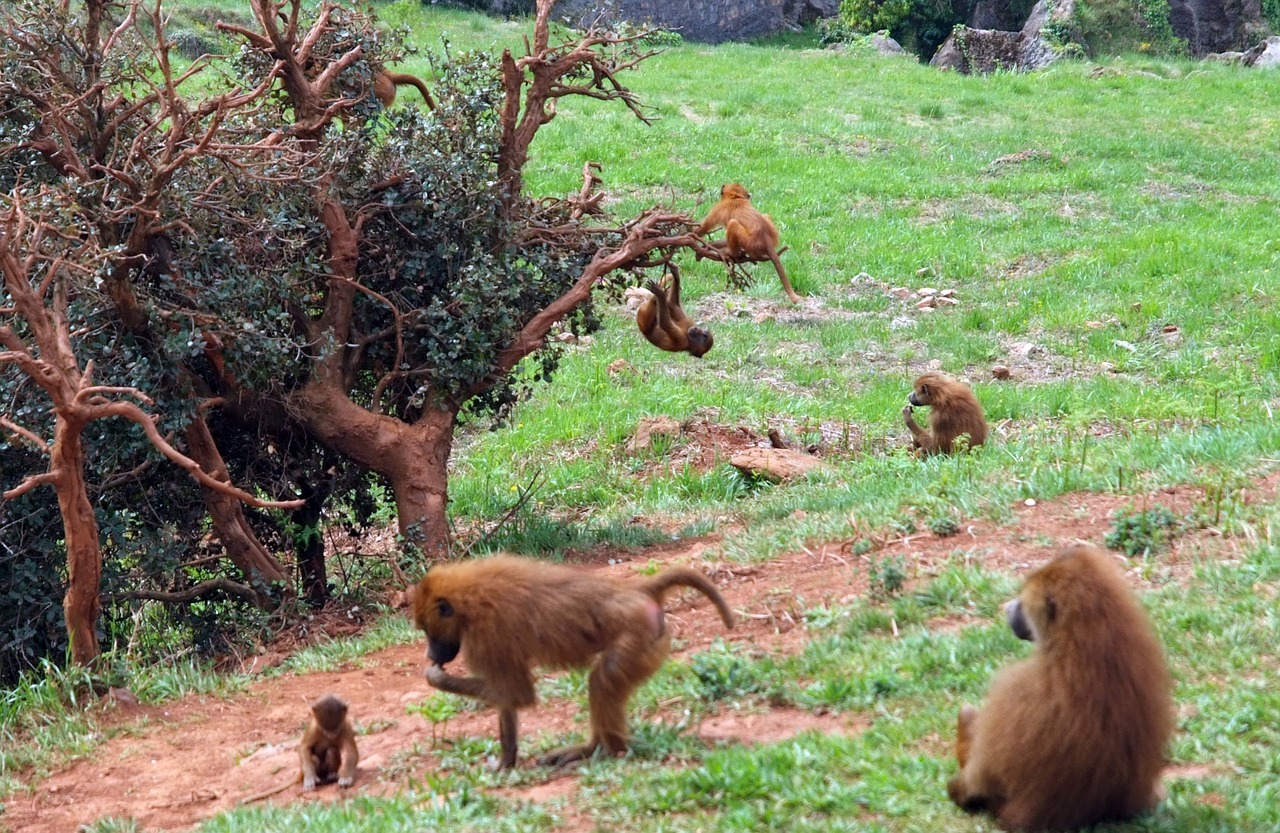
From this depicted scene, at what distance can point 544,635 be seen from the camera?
205 inches

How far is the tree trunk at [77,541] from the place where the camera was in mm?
6977

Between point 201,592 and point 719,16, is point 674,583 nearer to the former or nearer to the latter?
point 201,592

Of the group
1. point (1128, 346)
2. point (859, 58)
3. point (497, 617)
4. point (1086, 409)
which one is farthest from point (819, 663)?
point (859, 58)

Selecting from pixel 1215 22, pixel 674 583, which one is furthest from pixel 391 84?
pixel 1215 22

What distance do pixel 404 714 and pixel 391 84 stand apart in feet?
18.9

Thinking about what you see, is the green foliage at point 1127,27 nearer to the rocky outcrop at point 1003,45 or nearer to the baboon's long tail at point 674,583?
the rocky outcrop at point 1003,45

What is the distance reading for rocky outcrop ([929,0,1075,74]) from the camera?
3206 cm

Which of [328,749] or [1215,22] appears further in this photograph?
[1215,22]

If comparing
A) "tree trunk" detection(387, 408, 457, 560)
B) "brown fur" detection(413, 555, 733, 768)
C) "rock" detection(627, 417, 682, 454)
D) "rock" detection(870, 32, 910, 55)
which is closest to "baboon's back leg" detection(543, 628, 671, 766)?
"brown fur" detection(413, 555, 733, 768)

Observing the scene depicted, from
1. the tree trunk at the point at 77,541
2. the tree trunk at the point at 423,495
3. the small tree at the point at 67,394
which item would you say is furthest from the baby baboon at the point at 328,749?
the tree trunk at the point at 423,495

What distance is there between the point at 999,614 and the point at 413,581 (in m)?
4.17

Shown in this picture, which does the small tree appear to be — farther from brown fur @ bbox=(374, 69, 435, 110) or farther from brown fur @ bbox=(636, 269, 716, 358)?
brown fur @ bbox=(636, 269, 716, 358)

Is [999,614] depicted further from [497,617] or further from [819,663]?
[497,617]

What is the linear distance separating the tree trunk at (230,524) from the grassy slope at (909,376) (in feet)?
5.81
